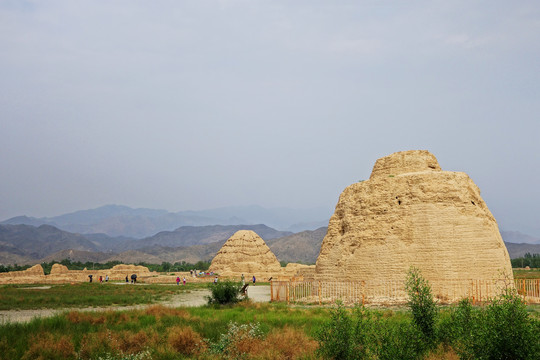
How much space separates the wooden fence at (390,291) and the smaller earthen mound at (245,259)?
3230 centimetres

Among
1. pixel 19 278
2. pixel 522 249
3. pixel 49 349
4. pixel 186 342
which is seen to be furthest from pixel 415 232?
pixel 522 249

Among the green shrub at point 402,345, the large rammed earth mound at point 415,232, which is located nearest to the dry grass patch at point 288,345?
the green shrub at point 402,345

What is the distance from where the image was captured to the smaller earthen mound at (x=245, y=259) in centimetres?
5775

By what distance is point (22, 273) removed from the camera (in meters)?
55.2

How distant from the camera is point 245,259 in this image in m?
60.5

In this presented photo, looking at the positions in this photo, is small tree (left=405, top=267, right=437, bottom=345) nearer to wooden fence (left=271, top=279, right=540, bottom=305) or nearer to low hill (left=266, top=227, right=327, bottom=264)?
wooden fence (left=271, top=279, right=540, bottom=305)

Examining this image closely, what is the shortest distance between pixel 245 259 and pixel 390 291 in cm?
4085

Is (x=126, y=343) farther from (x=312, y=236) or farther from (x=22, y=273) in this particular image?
(x=312, y=236)

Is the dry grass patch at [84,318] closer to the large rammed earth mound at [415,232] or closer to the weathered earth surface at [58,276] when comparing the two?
the large rammed earth mound at [415,232]

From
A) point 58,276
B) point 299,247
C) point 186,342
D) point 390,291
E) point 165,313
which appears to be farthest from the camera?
point 299,247

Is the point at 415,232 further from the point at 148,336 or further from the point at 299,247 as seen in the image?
the point at 299,247

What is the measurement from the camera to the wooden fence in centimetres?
2030

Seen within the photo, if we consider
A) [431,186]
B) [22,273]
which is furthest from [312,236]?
[431,186]

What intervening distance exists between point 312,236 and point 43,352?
156794 mm
